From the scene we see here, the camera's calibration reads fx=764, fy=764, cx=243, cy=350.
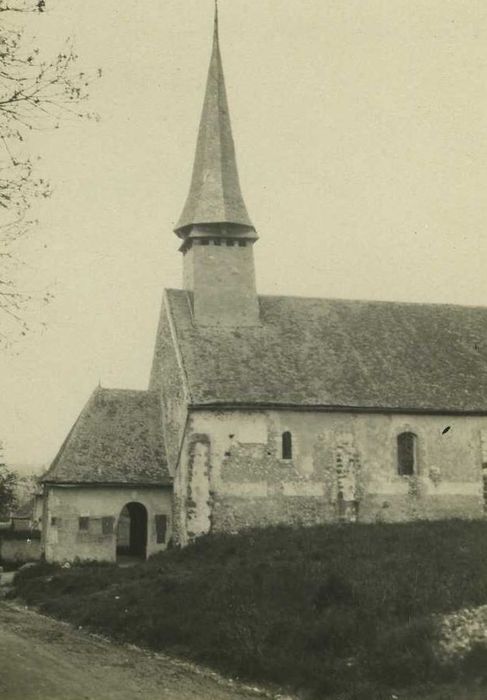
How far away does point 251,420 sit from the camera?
26.5 metres

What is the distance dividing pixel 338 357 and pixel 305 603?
15708 millimetres

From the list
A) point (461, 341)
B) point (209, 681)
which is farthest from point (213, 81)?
point (209, 681)

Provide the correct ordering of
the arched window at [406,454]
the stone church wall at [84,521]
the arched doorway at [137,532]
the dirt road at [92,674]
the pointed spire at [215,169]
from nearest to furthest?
the dirt road at [92,674]
the stone church wall at [84,521]
the arched window at [406,454]
the pointed spire at [215,169]
the arched doorway at [137,532]

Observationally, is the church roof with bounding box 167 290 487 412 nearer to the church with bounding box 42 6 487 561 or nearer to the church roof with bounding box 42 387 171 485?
the church with bounding box 42 6 487 561

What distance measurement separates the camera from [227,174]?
104ft

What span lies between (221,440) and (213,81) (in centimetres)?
1611

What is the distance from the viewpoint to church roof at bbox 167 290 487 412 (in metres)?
27.2

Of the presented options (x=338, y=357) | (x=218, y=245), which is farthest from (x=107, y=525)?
(x=218, y=245)

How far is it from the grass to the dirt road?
60 centimetres

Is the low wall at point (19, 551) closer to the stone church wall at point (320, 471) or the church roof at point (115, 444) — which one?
the church roof at point (115, 444)

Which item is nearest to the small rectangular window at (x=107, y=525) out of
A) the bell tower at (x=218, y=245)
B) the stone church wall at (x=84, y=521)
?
the stone church wall at (x=84, y=521)

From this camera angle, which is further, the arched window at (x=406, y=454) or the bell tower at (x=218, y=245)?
the bell tower at (x=218, y=245)

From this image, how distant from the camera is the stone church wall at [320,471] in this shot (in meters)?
25.8

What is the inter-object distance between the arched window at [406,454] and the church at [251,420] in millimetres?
43
